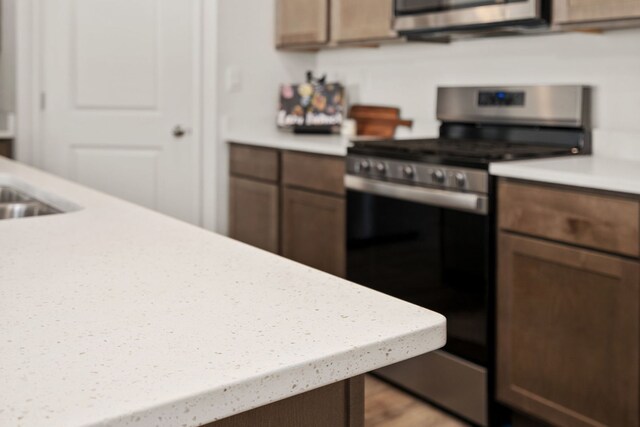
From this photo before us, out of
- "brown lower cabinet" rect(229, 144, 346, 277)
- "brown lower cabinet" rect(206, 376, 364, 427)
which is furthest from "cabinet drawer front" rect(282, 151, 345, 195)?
"brown lower cabinet" rect(206, 376, 364, 427)

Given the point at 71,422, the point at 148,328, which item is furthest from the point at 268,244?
the point at 71,422

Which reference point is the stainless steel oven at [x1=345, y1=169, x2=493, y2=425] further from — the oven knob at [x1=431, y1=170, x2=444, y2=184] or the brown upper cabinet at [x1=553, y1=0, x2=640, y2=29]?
the brown upper cabinet at [x1=553, y1=0, x2=640, y2=29]

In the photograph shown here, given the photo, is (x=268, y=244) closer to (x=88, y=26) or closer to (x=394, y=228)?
(x=394, y=228)

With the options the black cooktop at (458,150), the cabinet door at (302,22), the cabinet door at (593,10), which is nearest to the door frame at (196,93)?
the cabinet door at (302,22)

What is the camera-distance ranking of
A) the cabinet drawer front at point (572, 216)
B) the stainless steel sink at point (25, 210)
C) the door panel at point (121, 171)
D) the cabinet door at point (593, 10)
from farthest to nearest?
1. the door panel at point (121, 171)
2. the cabinet door at point (593, 10)
3. the cabinet drawer front at point (572, 216)
4. the stainless steel sink at point (25, 210)

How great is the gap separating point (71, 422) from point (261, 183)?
3016 millimetres

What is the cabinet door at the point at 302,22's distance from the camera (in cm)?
351

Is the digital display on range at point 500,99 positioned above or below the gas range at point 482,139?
above

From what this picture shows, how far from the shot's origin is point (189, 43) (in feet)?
12.5

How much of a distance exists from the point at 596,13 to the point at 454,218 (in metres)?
0.76

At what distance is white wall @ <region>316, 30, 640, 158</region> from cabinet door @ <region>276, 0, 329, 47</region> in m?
0.26

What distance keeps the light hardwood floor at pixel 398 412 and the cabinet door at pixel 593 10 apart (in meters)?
1.35

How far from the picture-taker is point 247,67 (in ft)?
12.7

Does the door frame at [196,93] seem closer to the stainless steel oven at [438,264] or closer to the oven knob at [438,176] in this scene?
the stainless steel oven at [438,264]
